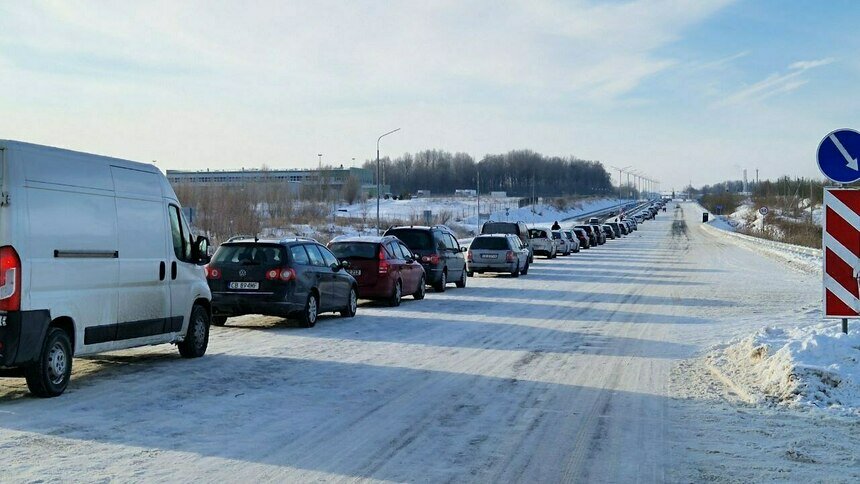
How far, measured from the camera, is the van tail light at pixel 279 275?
51.5 ft

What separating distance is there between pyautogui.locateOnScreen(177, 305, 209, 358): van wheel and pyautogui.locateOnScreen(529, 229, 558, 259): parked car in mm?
36100

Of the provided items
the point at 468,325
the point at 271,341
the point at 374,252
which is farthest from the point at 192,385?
the point at 374,252

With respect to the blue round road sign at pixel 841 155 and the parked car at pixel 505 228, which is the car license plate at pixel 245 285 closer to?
the blue round road sign at pixel 841 155

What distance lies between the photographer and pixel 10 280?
855 cm

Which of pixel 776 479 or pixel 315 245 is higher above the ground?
pixel 315 245

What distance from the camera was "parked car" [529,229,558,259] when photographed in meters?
47.6

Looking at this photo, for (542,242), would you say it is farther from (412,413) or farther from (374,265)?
(412,413)

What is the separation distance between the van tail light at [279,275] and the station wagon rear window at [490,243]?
17.4 meters

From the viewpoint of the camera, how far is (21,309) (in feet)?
28.2

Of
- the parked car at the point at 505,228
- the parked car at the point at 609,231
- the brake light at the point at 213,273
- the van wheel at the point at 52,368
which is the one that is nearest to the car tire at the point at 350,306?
the brake light at the point at 213,273

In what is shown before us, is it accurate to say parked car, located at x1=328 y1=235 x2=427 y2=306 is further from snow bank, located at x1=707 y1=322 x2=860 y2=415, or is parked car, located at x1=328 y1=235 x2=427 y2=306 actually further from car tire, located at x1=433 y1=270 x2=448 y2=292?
snow bank, located at x1=707 y1=322 x2=860 y2=415

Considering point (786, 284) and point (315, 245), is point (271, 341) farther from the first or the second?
point (786, 284)

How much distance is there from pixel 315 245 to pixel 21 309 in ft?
29.7

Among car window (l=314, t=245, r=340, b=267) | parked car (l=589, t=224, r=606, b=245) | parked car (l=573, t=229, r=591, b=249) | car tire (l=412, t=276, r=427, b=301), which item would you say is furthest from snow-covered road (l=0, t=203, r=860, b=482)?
parked car (l=589, t=224, r=606, b=245)
